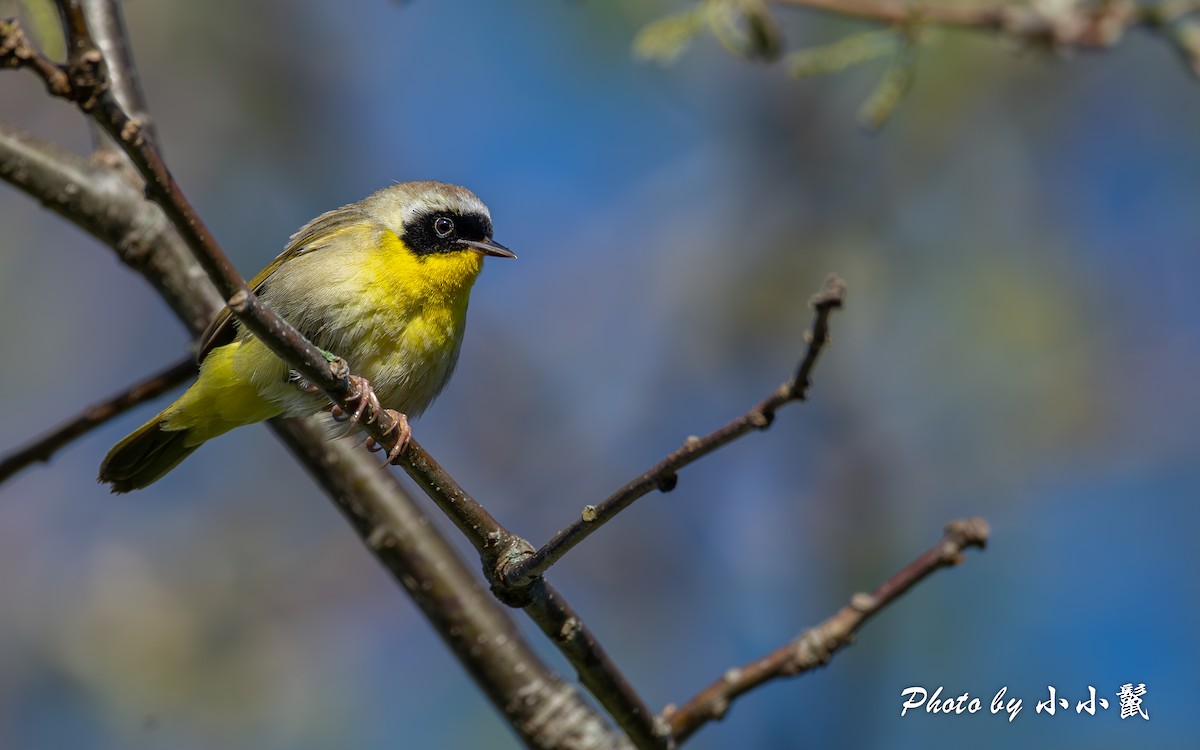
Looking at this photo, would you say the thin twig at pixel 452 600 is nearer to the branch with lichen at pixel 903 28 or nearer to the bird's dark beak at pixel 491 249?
the bird's dark beak at pixel 491 249

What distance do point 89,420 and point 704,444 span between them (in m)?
2.22

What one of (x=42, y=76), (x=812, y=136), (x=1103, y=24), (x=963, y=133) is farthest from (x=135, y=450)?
(x=963, y=133)

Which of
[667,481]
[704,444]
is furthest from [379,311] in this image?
[704,444]

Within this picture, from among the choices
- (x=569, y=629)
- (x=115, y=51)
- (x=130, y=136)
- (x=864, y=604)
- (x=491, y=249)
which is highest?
(x=115, y=51)

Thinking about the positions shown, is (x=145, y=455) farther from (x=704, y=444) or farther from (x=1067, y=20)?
(x=1067, y=20)

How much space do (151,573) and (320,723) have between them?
5.31 feet

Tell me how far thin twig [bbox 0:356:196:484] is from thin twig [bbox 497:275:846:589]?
170cm

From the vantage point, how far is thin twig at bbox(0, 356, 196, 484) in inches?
129

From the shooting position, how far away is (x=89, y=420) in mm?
3404

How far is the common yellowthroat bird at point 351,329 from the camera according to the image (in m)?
3.82

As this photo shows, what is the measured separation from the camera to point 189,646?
298 inches

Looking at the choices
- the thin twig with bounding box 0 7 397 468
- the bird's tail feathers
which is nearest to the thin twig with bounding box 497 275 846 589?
the thin twig with bounding box 0 7 397 468

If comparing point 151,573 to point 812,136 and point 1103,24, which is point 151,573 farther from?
point 1103,24

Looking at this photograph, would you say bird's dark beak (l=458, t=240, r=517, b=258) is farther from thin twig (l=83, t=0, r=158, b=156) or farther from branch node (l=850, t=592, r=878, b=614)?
branch node (l=850, t=592, r=878, b=614)
